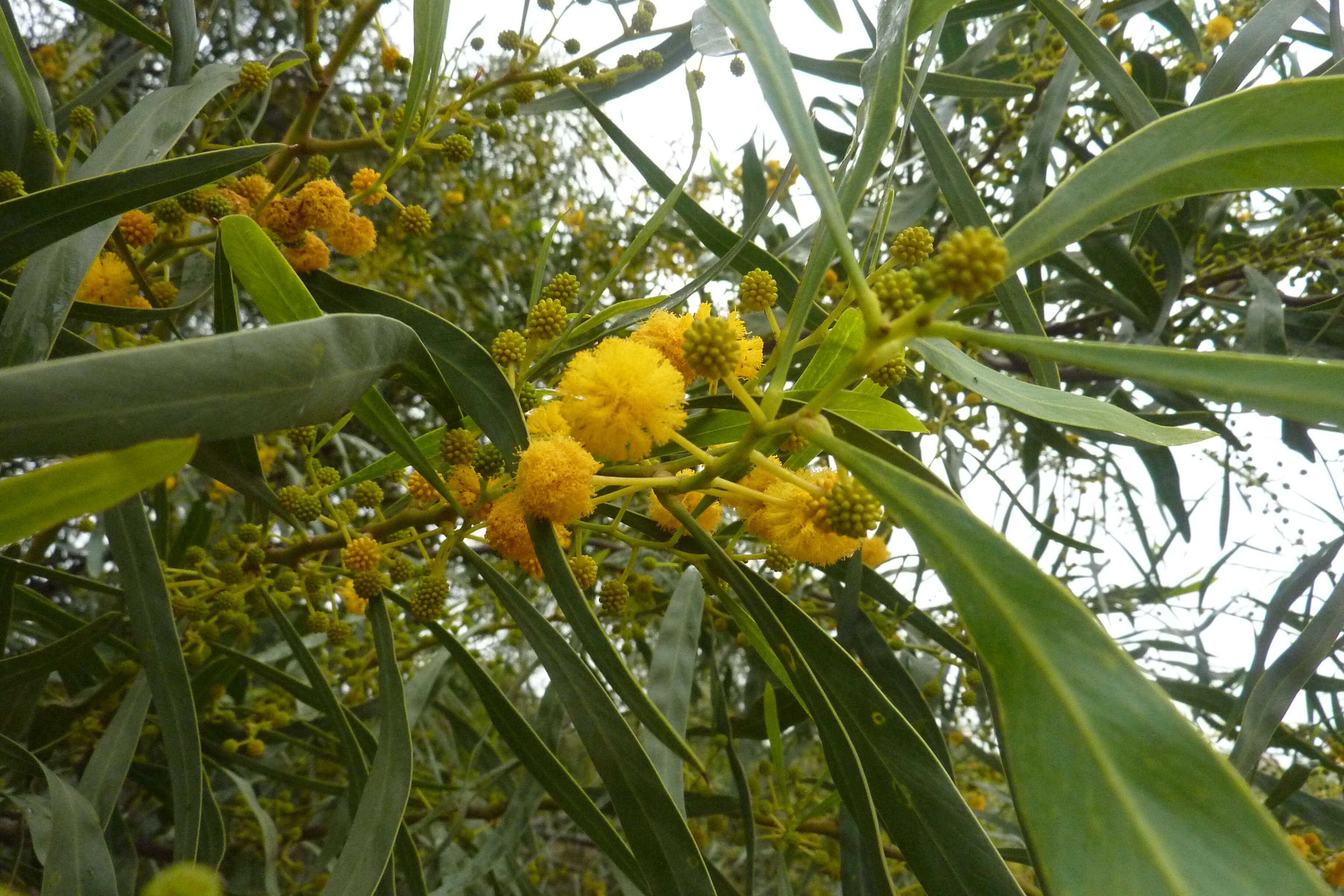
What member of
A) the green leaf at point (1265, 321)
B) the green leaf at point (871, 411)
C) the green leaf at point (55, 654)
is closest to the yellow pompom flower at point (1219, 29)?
the green leaf at point (1265, 321)

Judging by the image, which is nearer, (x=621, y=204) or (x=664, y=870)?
(x=664, y=870)

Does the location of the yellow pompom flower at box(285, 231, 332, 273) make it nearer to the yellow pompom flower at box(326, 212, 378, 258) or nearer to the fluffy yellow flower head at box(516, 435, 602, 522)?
the yellow pompom flower at box(326, 212, 378, 258)

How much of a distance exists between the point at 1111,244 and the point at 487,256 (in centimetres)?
195

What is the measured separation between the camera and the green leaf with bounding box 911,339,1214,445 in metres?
0.69

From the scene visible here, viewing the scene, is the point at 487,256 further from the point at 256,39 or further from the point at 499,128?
the point at 499,128

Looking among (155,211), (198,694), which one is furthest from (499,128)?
(198,694)

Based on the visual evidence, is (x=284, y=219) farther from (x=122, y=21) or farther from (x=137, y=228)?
(x=122, y=21)

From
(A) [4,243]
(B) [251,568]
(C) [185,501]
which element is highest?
(C) [185,501]

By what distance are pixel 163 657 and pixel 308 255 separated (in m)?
0.47

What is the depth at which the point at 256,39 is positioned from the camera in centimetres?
284

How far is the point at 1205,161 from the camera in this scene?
0.57m

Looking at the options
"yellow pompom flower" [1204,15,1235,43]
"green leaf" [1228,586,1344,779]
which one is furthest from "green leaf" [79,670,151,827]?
"yellow pompom flower" [1204,15,1235,43]

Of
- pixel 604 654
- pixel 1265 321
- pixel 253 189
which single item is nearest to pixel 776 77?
pixel 604 654

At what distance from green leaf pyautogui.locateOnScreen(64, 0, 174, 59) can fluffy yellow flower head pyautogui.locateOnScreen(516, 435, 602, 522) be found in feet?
2.84
